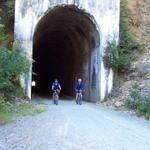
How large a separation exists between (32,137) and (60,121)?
2675 mm

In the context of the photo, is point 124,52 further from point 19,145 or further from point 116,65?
point 19,145

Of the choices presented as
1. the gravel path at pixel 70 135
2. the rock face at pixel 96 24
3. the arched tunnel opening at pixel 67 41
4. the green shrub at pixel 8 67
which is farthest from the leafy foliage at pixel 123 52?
the gravel path at pixel 70 135

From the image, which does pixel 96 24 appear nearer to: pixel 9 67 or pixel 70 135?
pixel 9 67

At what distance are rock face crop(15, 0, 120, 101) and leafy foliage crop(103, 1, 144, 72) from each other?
469mm

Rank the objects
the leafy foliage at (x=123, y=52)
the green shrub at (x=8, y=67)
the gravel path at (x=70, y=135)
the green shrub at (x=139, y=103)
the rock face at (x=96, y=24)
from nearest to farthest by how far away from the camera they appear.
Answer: the gravel path at (x=70, y=135)
the green shrub at (x=139, y=103)
the green shrub at (x=8, y=67)
the rock face at (x=96, y=24)
the leafy foliage at (x=123, y=52)

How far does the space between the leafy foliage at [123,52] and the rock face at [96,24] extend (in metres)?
0.47

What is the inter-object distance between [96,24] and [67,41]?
7.04 metres

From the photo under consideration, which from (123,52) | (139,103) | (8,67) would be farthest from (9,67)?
(123,52)

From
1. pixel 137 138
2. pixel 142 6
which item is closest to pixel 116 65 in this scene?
pixel 142 6

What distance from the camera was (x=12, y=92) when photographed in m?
15.5

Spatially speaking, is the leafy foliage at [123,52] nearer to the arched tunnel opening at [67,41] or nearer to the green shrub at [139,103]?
the arched tunnel opening at [67,41]

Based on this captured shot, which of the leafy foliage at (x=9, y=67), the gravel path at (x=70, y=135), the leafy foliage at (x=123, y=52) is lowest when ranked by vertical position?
the gravel path at (x=70, y=135)

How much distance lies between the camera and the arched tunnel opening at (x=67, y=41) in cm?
1936

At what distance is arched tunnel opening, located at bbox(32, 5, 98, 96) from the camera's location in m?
19.4
